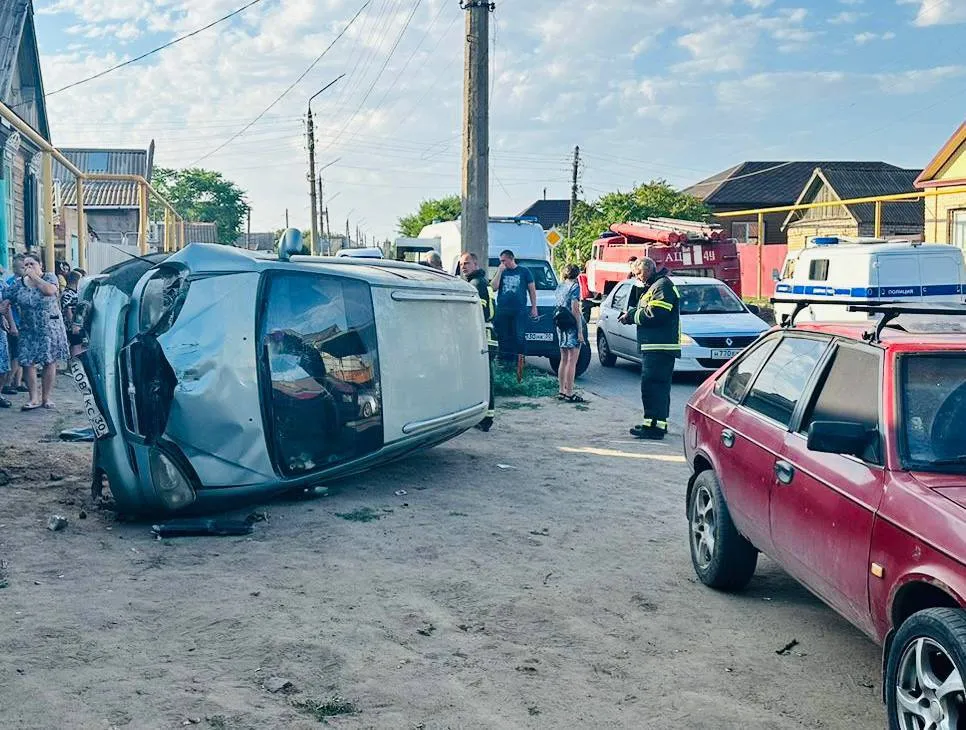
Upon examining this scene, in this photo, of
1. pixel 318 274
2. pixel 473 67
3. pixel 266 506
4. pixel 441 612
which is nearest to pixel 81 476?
pixel 266 506

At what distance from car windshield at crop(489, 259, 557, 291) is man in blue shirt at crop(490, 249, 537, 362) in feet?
12.6

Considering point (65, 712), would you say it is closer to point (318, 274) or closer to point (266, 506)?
point (266, 506)

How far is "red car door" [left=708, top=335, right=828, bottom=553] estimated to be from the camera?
4938mm

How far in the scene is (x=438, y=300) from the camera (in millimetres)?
8148

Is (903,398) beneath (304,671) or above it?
above

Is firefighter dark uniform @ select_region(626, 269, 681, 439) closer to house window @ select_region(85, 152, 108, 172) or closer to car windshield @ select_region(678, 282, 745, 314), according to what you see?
car windshield @ select_region(678, 282, 745, 314)

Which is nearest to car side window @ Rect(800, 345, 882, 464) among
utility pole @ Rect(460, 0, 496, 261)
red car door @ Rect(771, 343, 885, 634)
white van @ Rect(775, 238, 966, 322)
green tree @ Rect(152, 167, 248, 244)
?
red car door @ Rect(771, 343, 885, 634)

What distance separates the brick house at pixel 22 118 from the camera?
2095cm

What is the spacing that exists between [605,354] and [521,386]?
449 centimetres

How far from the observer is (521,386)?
45.5ft

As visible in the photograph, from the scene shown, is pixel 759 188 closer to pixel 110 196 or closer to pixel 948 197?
pixel 948 197

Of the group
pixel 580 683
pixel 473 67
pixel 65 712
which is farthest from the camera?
pixel 473 67

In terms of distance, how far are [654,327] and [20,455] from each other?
5.81 metres

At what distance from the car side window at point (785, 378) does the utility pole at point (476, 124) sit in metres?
9.76
